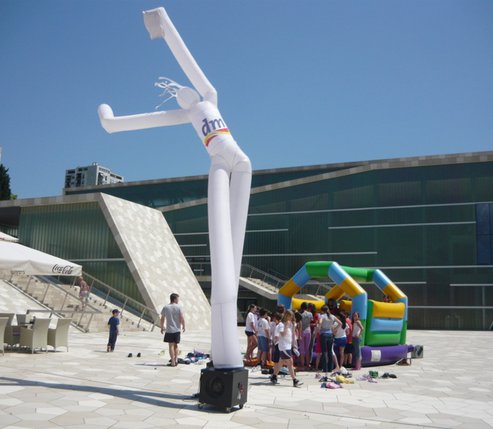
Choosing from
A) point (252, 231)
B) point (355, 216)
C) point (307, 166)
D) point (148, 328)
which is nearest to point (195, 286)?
point (148, 328)

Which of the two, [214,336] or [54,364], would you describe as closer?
[214,336]

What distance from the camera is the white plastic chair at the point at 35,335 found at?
12.8m

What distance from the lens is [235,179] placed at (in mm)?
8719

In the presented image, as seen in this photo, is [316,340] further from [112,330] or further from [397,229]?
[397,229]

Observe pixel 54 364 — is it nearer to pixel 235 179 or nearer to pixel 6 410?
pixel 6 410

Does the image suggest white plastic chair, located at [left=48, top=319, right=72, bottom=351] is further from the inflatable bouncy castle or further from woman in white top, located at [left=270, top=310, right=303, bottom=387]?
woman in white top, located at [left=270, top=310, right=303, bottom=387]

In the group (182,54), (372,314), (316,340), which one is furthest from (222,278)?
(372,314)

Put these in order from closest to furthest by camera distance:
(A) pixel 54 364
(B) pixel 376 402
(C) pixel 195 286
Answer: (B) pixel 376 402
(A) pixel 54 364
(C) pixel 195 286

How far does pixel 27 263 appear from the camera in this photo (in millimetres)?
12445

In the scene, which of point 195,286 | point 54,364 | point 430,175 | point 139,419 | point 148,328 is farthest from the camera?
point 430,175

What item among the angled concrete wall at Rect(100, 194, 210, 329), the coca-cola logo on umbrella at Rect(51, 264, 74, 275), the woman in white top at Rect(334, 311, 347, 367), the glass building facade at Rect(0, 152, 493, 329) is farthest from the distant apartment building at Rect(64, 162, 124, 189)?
the woman in white top at Rect(334, 311, 347, 367)

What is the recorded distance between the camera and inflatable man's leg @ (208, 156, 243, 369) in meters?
7.64

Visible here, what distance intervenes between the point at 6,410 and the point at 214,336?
2819 mm

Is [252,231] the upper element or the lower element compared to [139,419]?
upper
